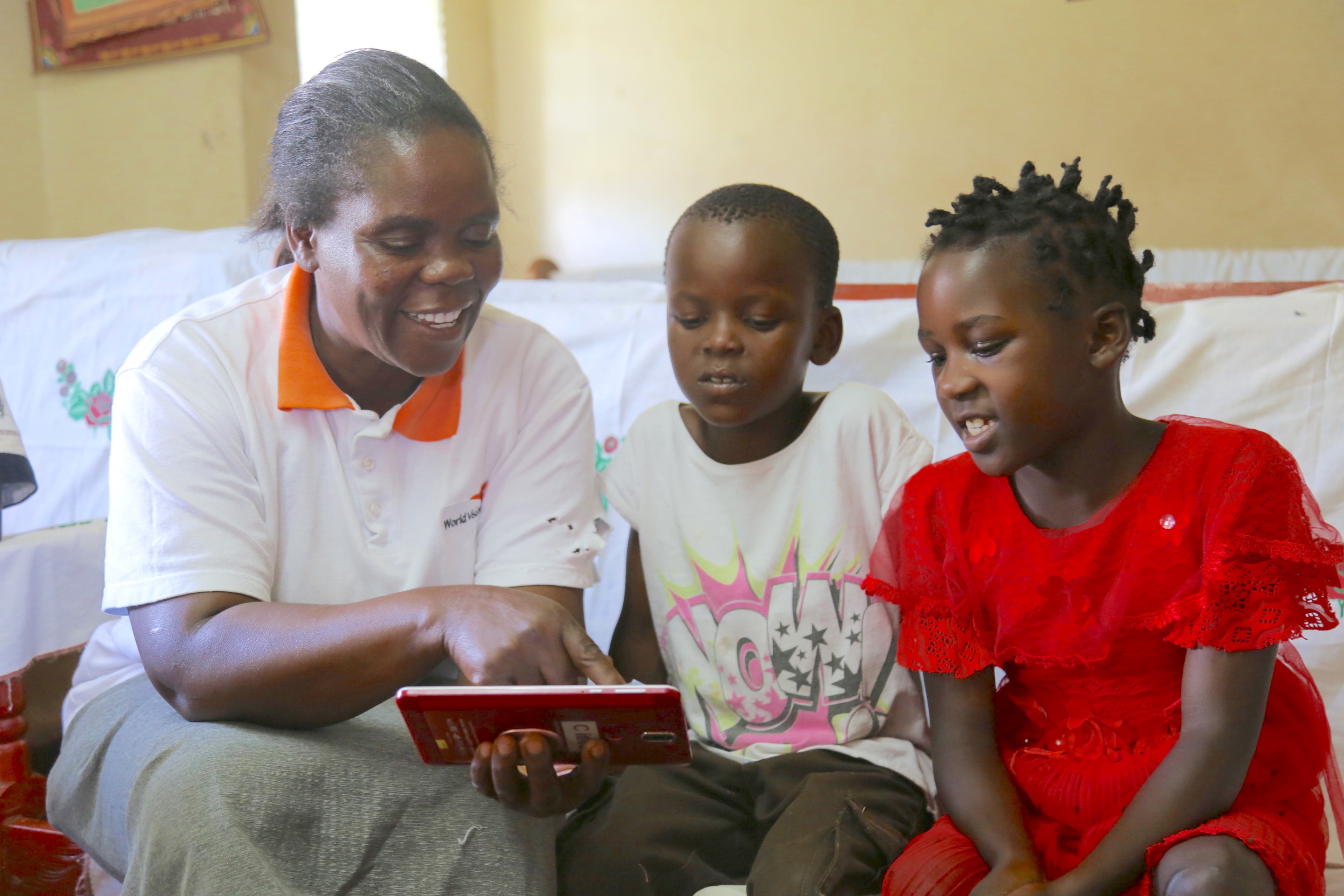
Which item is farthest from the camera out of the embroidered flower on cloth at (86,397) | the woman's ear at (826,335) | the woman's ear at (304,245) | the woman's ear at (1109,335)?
the embroidered flower on cloth at (86,397)

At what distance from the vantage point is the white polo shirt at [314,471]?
115 cm

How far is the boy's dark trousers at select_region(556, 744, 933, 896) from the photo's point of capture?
1.17 metres

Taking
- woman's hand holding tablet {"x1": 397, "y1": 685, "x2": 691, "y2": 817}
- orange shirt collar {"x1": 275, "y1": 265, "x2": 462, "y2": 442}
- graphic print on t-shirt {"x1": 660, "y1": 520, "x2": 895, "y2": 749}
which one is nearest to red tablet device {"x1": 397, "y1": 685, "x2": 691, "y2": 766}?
woman's hand holding tablet {"x1": 397, "y1": 685, "x2": 691, "y2": 817}

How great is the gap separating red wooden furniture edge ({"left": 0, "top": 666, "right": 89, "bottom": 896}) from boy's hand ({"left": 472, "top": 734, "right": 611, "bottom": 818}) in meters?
0.67

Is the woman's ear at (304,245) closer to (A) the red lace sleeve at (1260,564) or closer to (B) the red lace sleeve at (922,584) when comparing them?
(B) the red lace sleeve at (922,584)

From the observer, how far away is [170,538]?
112 cm

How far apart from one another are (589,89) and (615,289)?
2.62 metres

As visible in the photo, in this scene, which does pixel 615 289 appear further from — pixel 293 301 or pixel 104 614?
pixel 104 614

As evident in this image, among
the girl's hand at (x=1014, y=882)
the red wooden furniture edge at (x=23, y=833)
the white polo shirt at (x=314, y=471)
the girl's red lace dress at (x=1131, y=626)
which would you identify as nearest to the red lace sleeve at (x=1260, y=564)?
the girl's red lace dress at (x=1131, y=626)

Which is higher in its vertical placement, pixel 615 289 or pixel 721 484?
pixel 615 289

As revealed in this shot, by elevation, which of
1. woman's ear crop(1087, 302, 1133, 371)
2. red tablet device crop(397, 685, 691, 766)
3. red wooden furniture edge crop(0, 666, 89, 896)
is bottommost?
red wooden furniture edge crop(0, 666, 89, 896)

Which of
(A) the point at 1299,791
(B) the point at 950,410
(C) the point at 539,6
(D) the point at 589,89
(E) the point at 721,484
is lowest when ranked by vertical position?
(A) the point at 1299,791

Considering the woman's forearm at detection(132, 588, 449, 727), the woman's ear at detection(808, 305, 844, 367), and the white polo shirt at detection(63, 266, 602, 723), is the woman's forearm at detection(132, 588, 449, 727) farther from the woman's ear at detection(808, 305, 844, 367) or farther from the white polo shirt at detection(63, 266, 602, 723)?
the woman's ear at detection(808, 305, 844, 367)

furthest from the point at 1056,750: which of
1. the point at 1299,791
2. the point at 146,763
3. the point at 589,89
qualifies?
the point at 589,89
